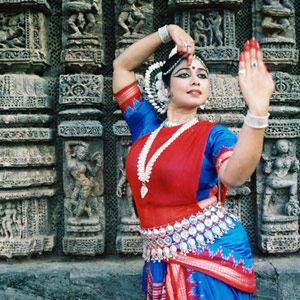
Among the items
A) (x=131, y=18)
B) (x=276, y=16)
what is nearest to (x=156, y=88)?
(x=131, y=18)

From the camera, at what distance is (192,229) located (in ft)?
6.23

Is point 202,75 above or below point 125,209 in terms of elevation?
above

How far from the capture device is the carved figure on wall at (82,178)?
2.97 m

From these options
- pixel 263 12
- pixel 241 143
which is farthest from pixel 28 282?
pixel 263 12

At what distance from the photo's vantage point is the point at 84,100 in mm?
3008

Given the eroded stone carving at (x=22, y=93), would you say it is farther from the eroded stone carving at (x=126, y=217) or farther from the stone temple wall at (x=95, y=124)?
the eroded stone carving at (x=126, y=217)

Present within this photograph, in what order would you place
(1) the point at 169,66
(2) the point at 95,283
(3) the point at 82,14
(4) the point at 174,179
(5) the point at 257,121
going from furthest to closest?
(3) the point at 82,14, (2) the point at 95,283, (1) the point at 169,66, (4) the point at 174,179, (5) the point at 257,121

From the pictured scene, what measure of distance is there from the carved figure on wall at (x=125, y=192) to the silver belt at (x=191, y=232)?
1.01m

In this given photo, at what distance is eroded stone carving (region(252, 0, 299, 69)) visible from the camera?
3.06 m

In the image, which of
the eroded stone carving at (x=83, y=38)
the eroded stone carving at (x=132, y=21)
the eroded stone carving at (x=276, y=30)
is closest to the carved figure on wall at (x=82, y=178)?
the eroded stone carving at (x=83, y=38)

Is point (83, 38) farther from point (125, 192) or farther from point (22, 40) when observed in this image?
point (125, 192)

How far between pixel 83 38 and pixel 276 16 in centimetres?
152

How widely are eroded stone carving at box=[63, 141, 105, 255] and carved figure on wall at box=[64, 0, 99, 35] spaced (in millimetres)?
892

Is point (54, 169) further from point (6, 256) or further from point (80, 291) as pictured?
point (80, 291)
